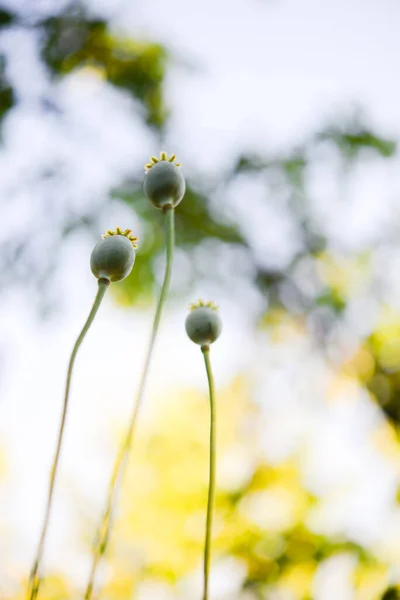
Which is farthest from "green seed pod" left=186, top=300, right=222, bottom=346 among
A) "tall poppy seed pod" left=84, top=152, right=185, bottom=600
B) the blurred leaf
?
the blurred leaf

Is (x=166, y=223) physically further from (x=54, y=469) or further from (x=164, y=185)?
(x=54, y=469)

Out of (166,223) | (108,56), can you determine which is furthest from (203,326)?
(108,56)

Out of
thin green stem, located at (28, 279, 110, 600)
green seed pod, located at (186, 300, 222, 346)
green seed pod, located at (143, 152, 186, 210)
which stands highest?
green seed pod, located at (143, 152, 186, 210)

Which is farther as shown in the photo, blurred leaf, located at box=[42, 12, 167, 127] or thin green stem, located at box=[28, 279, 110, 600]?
blurred leaf, located at box=[42, 12, 167, 127]

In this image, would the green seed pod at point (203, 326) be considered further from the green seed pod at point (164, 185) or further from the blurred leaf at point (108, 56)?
the blurred leaf at point (108, 56)

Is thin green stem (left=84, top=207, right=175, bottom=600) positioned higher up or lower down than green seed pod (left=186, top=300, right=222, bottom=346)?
lower down

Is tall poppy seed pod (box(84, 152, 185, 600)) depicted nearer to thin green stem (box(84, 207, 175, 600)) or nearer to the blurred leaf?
thin green stem (box(84, 207, 175, 600))
